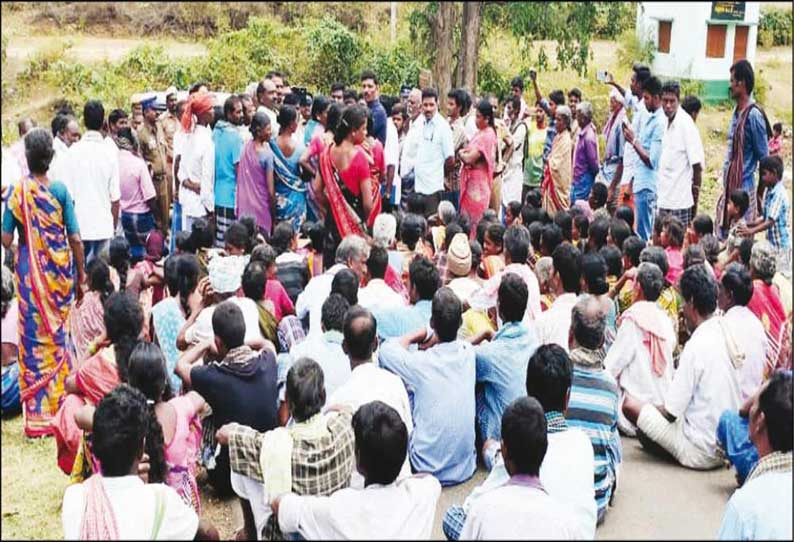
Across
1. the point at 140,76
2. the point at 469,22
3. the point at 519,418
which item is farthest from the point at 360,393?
the point at 140,76

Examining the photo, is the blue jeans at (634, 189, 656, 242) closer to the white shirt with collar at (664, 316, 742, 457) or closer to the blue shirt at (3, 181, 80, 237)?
the white shirt with collar at (664, 316, 742, 457)

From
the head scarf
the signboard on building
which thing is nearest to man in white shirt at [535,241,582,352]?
the head scarf

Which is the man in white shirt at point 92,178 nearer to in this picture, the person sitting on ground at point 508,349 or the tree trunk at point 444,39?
the tree trunk at point 444,39

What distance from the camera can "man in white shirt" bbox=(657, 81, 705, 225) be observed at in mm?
7934

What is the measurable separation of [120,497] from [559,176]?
6733 millimetres

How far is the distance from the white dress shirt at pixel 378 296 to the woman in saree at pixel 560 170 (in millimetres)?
4043

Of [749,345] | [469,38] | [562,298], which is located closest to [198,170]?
[469,38]

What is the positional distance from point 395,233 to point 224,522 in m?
2.61

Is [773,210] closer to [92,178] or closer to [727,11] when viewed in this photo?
[92,178]

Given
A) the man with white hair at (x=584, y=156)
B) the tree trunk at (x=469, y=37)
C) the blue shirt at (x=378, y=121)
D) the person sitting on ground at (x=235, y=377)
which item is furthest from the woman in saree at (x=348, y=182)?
the man with white hair at (x=584, y=156)

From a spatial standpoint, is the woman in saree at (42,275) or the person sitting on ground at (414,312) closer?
the person sitting on ground at (414,312)

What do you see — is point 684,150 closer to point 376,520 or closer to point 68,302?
point 68,302

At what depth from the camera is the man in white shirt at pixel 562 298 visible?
4988 mm

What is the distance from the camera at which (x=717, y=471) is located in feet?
15.5
